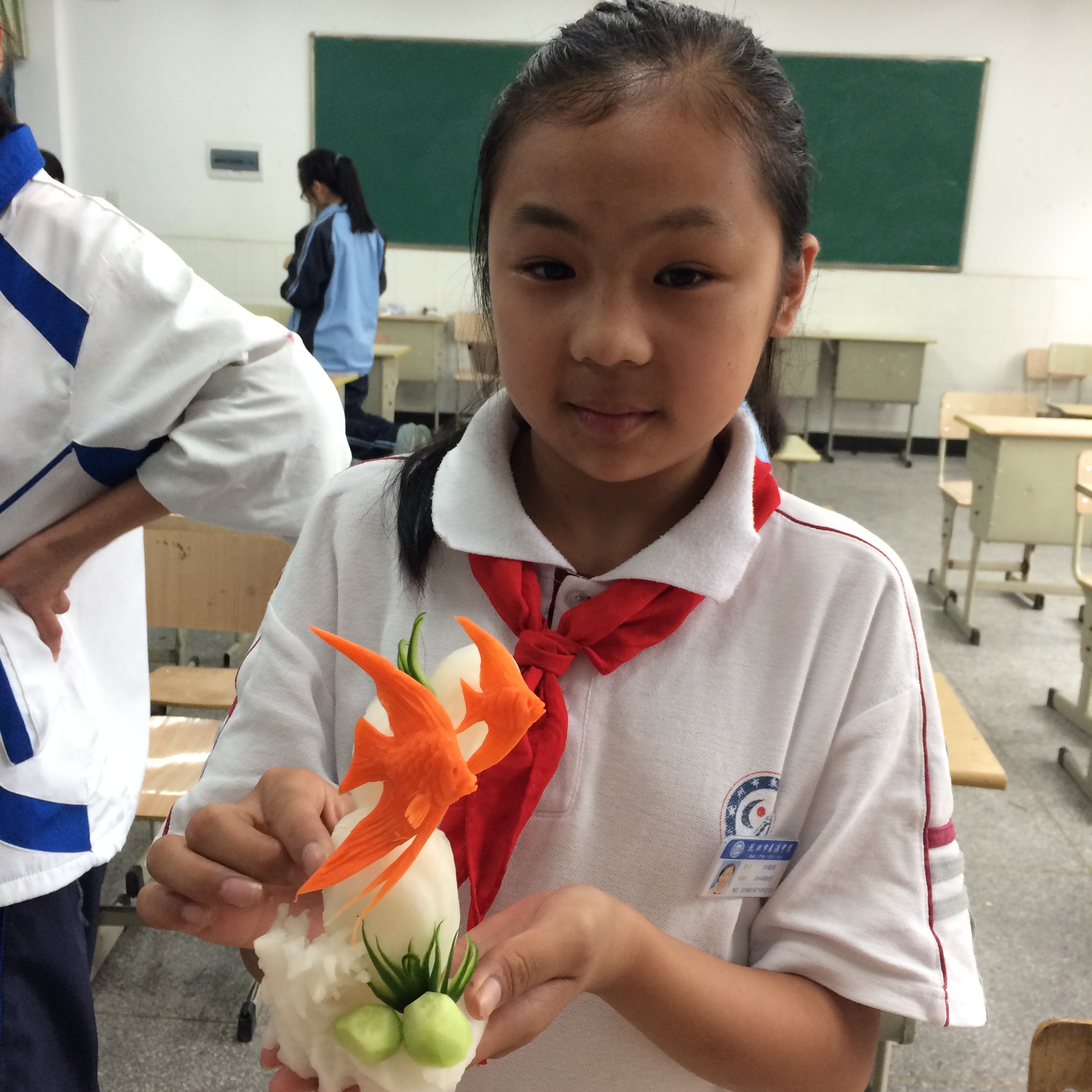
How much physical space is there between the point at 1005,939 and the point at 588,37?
8.05 feet

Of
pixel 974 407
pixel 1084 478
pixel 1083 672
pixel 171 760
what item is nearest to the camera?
pixel 171 760

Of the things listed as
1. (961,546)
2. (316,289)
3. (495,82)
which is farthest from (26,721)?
(495,82)

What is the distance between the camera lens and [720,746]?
2.64 feet

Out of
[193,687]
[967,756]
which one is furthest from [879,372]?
[193,687]

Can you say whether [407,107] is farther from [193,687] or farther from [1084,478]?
[193,687]

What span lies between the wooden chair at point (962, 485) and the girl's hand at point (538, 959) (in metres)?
4.40

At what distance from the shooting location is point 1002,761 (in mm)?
3316

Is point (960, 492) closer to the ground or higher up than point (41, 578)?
closer to the ground

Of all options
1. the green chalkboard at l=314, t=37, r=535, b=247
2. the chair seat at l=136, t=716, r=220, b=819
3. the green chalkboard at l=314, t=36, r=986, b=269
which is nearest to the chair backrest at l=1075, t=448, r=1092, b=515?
the chair seat at l=136, t=716, r=220, b=819

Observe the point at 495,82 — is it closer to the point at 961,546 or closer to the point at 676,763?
the point at 961,546

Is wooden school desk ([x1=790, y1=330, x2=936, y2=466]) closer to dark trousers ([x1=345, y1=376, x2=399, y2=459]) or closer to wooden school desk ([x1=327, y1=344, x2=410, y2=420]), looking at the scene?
wooden school desk ([x1=327, y1=344, x2=410, y2=420])

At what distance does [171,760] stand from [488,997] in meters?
1.84

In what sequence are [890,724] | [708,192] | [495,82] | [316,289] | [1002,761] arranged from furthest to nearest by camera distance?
[495,82], [316,289], [1002,761], [890,724], [708,192]

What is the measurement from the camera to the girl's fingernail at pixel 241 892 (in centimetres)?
60
